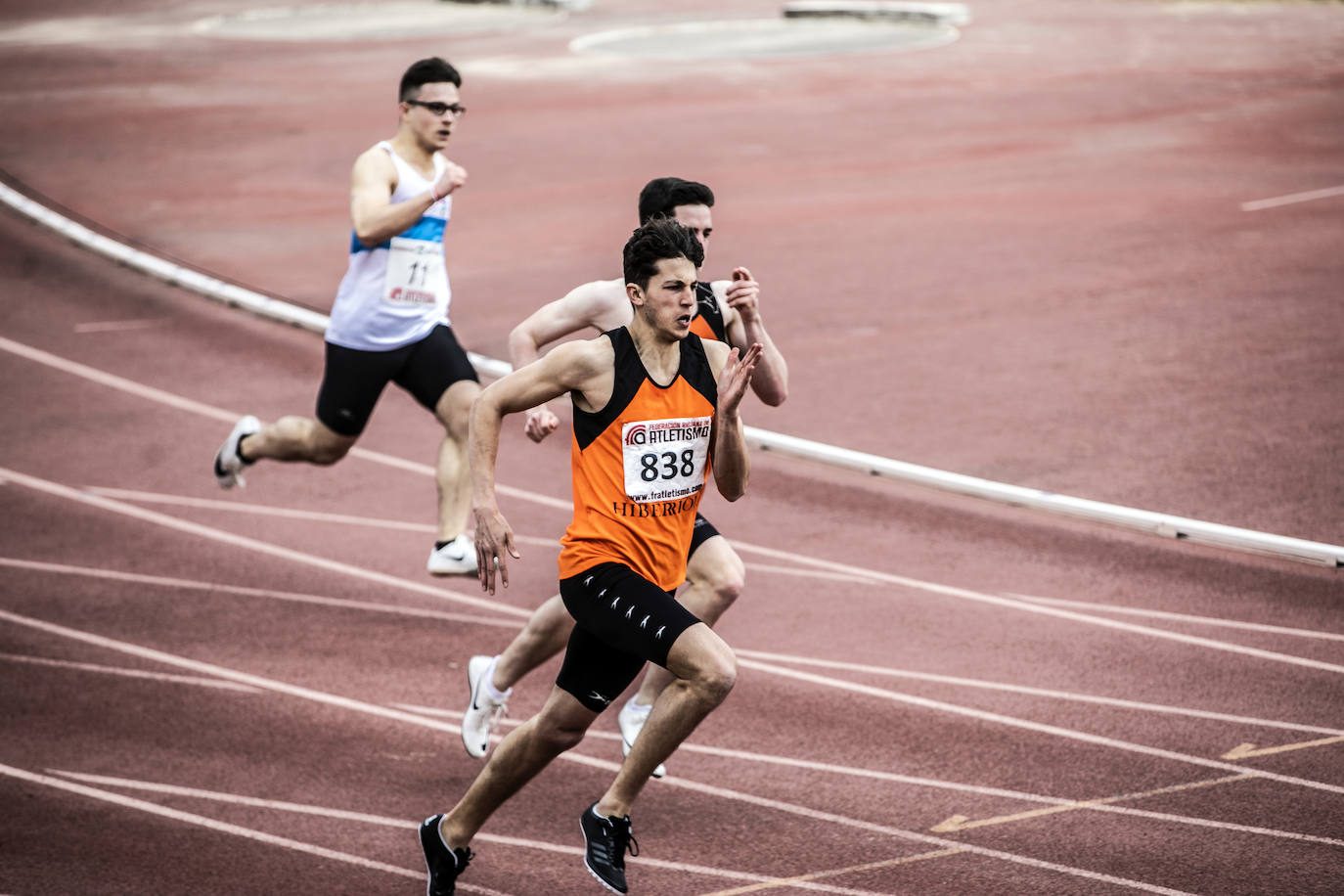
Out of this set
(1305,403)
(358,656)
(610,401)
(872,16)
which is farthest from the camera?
(872,16)

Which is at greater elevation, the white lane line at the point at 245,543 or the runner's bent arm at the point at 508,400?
the runner's bent arm at the point at 508,400

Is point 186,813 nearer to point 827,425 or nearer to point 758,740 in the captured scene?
point 758,740

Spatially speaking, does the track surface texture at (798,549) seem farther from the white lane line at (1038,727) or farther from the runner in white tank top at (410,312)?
the runner in white tank top at (410,312)

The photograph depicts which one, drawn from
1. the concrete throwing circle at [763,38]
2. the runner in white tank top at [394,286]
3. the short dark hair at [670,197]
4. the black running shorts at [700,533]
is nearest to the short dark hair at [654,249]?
the short dark hair at [670,197]

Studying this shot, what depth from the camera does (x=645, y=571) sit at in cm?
450

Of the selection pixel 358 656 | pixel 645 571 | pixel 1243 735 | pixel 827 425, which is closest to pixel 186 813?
pixel 358 656

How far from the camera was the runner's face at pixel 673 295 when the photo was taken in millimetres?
4328

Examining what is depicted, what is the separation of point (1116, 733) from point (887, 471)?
310 cm

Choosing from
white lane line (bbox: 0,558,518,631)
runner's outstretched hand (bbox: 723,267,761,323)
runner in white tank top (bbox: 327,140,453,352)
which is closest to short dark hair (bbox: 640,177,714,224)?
runner's outstretched hand (bbox: 723,267,761,323)

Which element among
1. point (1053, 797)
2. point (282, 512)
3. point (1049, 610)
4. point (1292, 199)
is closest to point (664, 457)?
point (1053, 797)

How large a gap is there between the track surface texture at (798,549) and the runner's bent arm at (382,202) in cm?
180

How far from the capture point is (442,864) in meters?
4.59

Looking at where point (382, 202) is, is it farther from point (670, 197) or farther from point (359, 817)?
point (359, 817)

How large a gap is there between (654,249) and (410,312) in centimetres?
277
